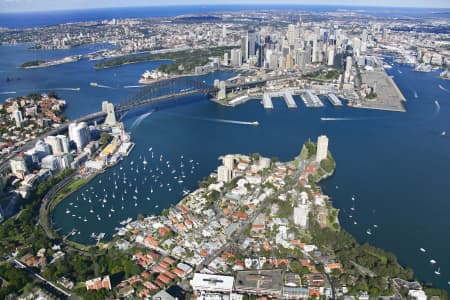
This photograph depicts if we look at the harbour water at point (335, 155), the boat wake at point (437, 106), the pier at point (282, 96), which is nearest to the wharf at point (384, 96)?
the harbour water at point (335, 155)

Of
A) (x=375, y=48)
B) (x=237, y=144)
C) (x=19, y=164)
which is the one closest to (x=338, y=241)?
(x=237, y=144)

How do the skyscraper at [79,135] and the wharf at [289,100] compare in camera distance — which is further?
the wharf at [289,100]

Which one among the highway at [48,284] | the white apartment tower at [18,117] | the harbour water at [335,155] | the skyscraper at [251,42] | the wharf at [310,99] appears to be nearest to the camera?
the highway at [48,284]

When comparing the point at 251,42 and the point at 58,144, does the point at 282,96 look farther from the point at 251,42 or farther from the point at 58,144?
the point at 58,144

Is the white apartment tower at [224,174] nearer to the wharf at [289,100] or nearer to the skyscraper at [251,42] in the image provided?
the wharf at [289,100]

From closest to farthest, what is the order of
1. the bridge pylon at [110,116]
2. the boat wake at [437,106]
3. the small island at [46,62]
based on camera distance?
the bridge pylon at [110,116] < the boat wake at [437,106] < the small island at [46,62]

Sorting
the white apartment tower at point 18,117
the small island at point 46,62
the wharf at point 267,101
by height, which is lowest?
the white apartment tower at point 18,117

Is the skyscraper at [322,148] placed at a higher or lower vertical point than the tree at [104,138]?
higher

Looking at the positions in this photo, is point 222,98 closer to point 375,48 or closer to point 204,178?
point 204,178
